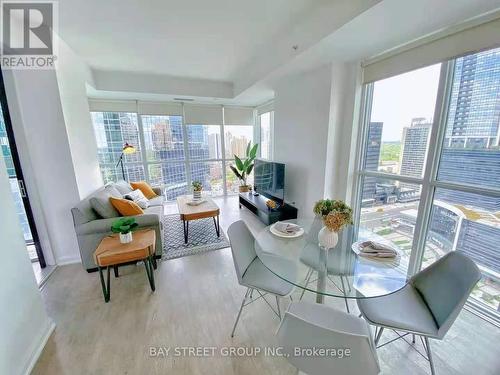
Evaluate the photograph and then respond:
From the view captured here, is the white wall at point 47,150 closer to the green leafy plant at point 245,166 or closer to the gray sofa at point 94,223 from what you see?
the gray sofa at point 94,223

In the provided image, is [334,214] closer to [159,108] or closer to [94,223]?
[94,223]

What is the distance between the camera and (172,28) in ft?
7.91

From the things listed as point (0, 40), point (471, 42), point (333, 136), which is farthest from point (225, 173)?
point (471, 42)

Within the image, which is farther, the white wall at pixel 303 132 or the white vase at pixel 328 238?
the white wall at pixel 303 132

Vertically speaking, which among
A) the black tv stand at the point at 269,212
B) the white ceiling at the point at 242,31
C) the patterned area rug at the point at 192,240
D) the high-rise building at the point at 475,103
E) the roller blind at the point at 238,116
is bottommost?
the patterned area rug at the point at 192,240

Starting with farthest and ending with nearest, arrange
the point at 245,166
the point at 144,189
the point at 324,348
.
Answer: the point at 245,166, the point at 144,189, the point at 324,348

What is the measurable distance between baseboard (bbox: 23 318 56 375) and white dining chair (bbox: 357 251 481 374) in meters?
2.26

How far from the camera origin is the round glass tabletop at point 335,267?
4.45ft

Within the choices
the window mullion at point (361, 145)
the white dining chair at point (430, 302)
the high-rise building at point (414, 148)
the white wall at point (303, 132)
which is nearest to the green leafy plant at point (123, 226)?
the white dining chair at point (430, 302)

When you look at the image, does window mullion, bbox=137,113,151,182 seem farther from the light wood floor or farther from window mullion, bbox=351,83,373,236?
window mullion, bbox=351,83,373,236

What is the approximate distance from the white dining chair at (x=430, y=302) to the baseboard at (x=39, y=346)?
88.9 inches

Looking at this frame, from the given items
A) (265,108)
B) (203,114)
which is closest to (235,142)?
(203,114)

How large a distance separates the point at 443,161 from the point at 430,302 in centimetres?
134

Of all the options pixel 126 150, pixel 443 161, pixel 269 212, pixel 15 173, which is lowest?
pixel 269 212
